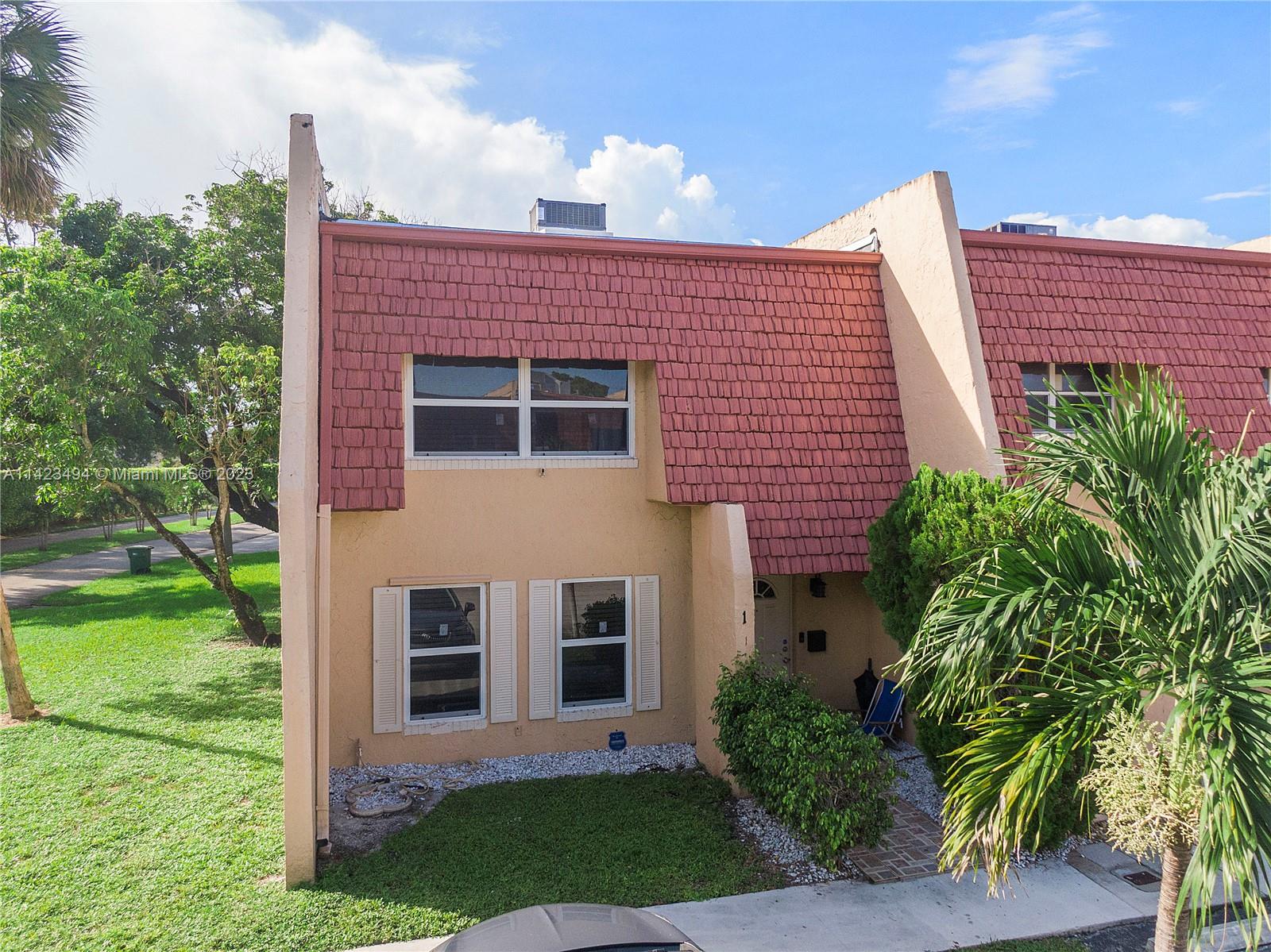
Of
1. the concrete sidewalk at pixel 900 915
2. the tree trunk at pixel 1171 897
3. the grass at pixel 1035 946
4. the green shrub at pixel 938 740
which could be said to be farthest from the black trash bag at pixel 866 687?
the tree trunk at pixel 1171 897

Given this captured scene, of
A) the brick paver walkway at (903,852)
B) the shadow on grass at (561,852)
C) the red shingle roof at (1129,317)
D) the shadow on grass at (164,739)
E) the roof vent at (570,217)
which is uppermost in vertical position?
the roof vent at (570,217)

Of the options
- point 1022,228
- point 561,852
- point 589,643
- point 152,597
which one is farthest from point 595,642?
point 152,597

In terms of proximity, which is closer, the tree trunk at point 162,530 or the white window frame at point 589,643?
the white window frame at point 589,643

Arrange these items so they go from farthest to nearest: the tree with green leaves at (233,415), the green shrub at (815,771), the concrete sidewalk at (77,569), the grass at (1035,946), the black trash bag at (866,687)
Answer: the concrete sidewalk at (77,569), the tree with green leaves at (233,415), the black trash bag at (866,687), the green shrub at (815,771), the grass at (1035,946)

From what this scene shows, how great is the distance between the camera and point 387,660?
29.0 feet

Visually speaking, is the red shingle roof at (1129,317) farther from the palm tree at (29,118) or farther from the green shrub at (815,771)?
the palm tree at (29,118)

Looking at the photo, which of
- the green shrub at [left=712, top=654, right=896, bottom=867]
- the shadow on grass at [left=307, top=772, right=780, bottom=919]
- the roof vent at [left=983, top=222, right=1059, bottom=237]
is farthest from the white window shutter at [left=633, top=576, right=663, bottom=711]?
the roof vent at [left=983, top=222, right=1059, bottom=237]

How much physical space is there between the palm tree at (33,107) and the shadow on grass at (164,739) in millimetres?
7437

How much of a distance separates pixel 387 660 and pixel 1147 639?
727cm

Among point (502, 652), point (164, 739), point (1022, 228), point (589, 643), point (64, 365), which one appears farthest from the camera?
point (1022, 228)

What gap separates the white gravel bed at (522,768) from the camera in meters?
8.52

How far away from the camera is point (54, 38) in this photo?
1105cm

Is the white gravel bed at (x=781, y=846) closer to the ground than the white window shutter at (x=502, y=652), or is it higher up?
closer to the ground

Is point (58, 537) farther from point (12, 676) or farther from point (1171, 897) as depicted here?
point (1171, 897)
